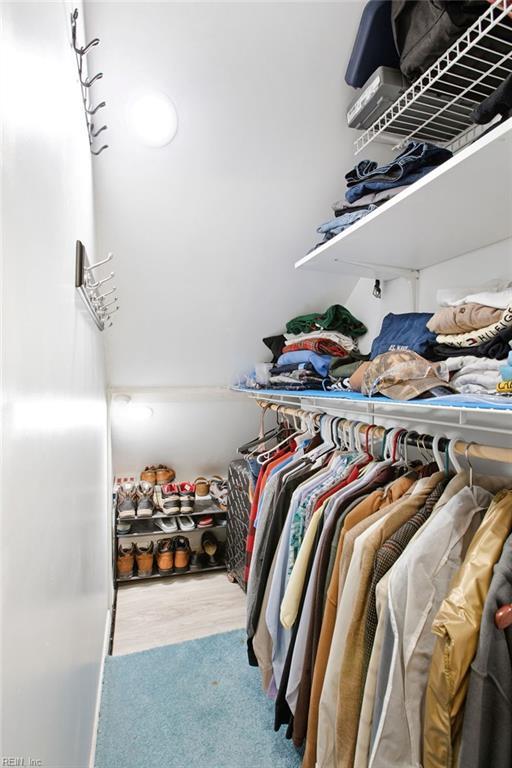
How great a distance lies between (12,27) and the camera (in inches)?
18.8

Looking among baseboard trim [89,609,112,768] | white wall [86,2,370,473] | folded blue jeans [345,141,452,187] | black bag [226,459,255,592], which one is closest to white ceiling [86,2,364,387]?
white wall [86,2,370,473]

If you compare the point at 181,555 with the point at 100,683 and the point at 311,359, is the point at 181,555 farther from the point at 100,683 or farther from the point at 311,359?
the point at 311,359

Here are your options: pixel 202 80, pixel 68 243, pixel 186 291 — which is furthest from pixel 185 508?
pixel 202 80

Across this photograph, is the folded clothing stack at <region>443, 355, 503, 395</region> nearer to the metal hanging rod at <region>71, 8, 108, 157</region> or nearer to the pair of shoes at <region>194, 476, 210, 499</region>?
the metal hanging rod at <region>71, 8, 108, 157</region>

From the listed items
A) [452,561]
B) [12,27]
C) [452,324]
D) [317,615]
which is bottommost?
[317,615]

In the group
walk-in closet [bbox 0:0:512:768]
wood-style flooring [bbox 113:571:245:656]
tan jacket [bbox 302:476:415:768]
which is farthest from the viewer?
wood-style flooring [bbox 113:571:245:656]

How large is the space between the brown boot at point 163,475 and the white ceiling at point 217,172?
0.75m

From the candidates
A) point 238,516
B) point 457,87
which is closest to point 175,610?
point 238,516

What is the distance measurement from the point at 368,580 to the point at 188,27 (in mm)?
1716

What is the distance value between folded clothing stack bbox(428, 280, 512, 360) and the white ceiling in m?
0.98

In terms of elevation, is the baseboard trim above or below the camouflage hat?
below

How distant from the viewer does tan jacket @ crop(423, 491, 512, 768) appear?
715 millimetres

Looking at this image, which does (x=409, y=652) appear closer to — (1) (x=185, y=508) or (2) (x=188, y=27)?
(2) (x=188, y=27)

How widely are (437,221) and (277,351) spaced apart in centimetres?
124
